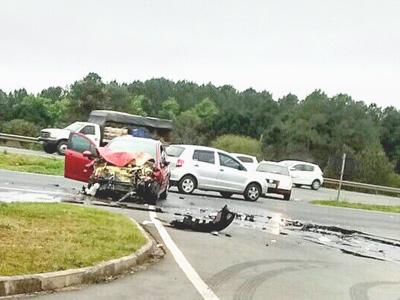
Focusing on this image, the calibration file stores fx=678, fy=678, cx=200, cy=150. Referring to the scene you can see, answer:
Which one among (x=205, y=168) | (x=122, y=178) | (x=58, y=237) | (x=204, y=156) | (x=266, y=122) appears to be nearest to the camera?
(x=58, y=237)

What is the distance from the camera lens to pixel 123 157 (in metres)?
17.6

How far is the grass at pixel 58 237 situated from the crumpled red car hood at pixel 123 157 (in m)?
4.07

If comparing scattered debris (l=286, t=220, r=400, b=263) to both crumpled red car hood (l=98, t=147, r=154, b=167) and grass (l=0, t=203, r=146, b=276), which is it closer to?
crumpled red car hood (l=98, t=147, r=154, b=167)

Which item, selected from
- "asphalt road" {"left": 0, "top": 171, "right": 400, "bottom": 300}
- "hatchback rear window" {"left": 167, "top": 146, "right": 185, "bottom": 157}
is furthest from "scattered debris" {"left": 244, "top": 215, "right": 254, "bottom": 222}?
"hatchback rear window" {"left": 167, "top": 146, "right": 185, "bottom": 157}

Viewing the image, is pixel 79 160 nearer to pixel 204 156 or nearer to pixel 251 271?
pixel 204 156

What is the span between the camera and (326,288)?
874 centimetres

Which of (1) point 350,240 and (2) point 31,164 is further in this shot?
(2) point 31,164

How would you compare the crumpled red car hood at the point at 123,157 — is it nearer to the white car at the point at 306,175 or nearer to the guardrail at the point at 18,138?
the white car at the point at 306,175

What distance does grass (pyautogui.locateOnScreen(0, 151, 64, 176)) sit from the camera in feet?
87.6

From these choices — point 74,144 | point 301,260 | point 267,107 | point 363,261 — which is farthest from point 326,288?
point 267,107

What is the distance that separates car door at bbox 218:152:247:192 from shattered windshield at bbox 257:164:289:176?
491 cm

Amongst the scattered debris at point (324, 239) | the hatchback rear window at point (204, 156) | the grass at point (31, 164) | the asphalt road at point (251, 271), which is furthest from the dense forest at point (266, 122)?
the asphalt road at point (251, 271)

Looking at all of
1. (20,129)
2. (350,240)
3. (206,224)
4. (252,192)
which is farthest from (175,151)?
(20,129)

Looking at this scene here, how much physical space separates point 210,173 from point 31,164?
9.04 m
